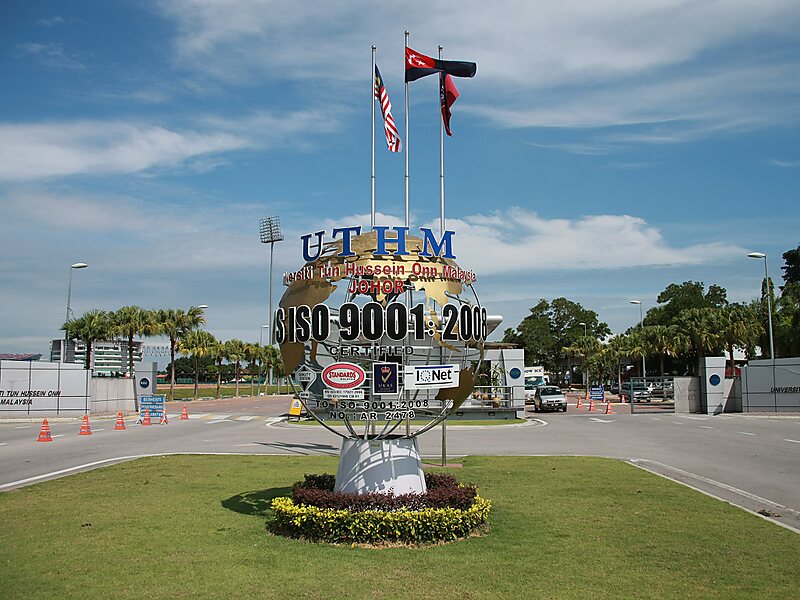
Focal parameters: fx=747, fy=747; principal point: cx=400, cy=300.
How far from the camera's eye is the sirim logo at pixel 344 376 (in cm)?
1126

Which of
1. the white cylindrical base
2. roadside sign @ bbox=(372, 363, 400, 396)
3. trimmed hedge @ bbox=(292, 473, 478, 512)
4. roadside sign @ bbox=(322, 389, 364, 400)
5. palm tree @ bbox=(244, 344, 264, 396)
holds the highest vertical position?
palm tree @ bbox=(244, 344, 264, 396)

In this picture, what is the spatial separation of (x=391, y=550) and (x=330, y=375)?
2758 mm

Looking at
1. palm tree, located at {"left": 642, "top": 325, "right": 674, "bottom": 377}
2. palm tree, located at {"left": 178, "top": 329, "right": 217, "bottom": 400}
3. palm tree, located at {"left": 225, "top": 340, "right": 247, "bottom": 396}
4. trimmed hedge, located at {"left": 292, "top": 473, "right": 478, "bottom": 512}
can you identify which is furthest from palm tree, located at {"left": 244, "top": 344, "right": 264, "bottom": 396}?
trimmed hedge, located at {"left": 292, "top": 473, "right": 478, "bottom": 512}

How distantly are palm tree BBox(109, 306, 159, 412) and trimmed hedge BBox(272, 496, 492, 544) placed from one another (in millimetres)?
44446

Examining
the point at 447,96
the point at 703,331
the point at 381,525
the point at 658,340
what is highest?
the point at 447,96

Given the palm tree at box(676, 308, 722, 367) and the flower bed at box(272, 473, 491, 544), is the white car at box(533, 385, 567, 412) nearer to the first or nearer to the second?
the palm tree at box(676, 308, 722, 367)

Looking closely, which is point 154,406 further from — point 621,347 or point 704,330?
point 621,347

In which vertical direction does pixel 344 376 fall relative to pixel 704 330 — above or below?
below

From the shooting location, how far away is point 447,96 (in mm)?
14734

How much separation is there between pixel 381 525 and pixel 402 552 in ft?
1.97

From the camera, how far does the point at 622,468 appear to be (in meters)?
18.3

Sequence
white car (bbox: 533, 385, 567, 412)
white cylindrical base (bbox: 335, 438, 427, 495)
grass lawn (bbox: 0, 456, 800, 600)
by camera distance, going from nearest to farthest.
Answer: grass lawn (bbox: 0, 456, 800, 600) < white cylindrical base (bbox: 335, 438, 427, 495) < white car (bbox: 533, 385, 567, 412)

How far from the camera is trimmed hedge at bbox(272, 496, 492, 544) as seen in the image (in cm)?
1022

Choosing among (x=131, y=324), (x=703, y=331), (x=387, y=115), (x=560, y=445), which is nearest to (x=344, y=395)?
(x=387, y=115)
